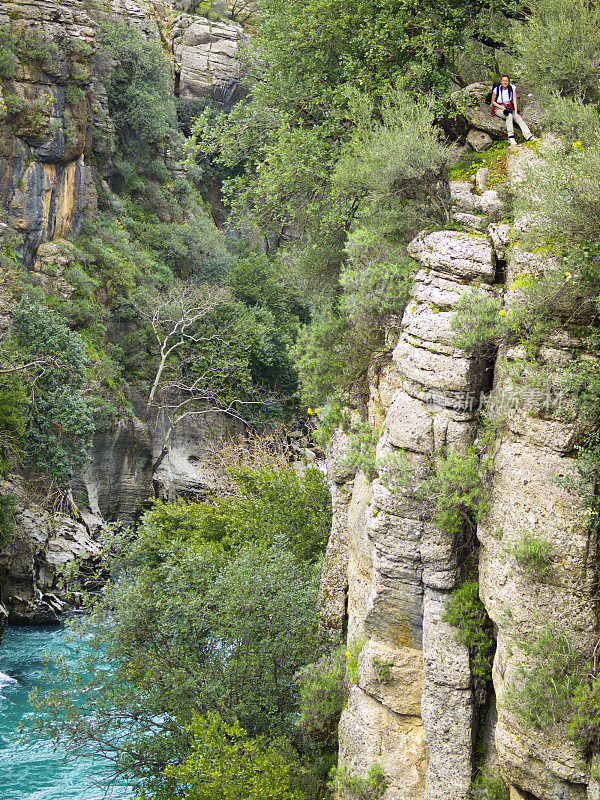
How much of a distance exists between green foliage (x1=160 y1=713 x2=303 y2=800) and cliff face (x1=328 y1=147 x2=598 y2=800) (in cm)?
101

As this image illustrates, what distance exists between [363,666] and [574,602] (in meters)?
3.45

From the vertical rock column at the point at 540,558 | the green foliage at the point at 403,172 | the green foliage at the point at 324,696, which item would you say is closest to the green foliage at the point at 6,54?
the green foliage at the point at 403,172

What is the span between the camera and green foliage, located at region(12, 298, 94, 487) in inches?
936

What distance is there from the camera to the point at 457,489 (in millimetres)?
8750

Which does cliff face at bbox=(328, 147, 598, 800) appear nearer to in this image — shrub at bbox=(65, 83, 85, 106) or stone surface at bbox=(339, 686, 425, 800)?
stone surface at bbox=(339, 686, 425, 800)

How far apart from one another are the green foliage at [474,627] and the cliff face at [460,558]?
11 centimetres

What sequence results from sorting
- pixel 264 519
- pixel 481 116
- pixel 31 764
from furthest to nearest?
pixel 264 519
pixel 31 764
pixel 481 116

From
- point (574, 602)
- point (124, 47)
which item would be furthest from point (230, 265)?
point (574, 602)

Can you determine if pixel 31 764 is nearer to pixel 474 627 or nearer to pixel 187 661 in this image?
pixel 187 661

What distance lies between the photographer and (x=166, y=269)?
33344mm

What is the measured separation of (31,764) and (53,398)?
40.1 ft

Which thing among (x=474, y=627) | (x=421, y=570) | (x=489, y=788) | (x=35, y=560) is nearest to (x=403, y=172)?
(x=421, y=570)

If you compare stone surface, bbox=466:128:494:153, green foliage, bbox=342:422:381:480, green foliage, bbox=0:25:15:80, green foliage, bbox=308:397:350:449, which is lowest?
green foliage, bbox=308:397:350:449

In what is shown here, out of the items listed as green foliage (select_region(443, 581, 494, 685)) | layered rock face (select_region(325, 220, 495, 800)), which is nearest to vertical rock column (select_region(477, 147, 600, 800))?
green foliage (select_region(443, 581, 494, 685))
